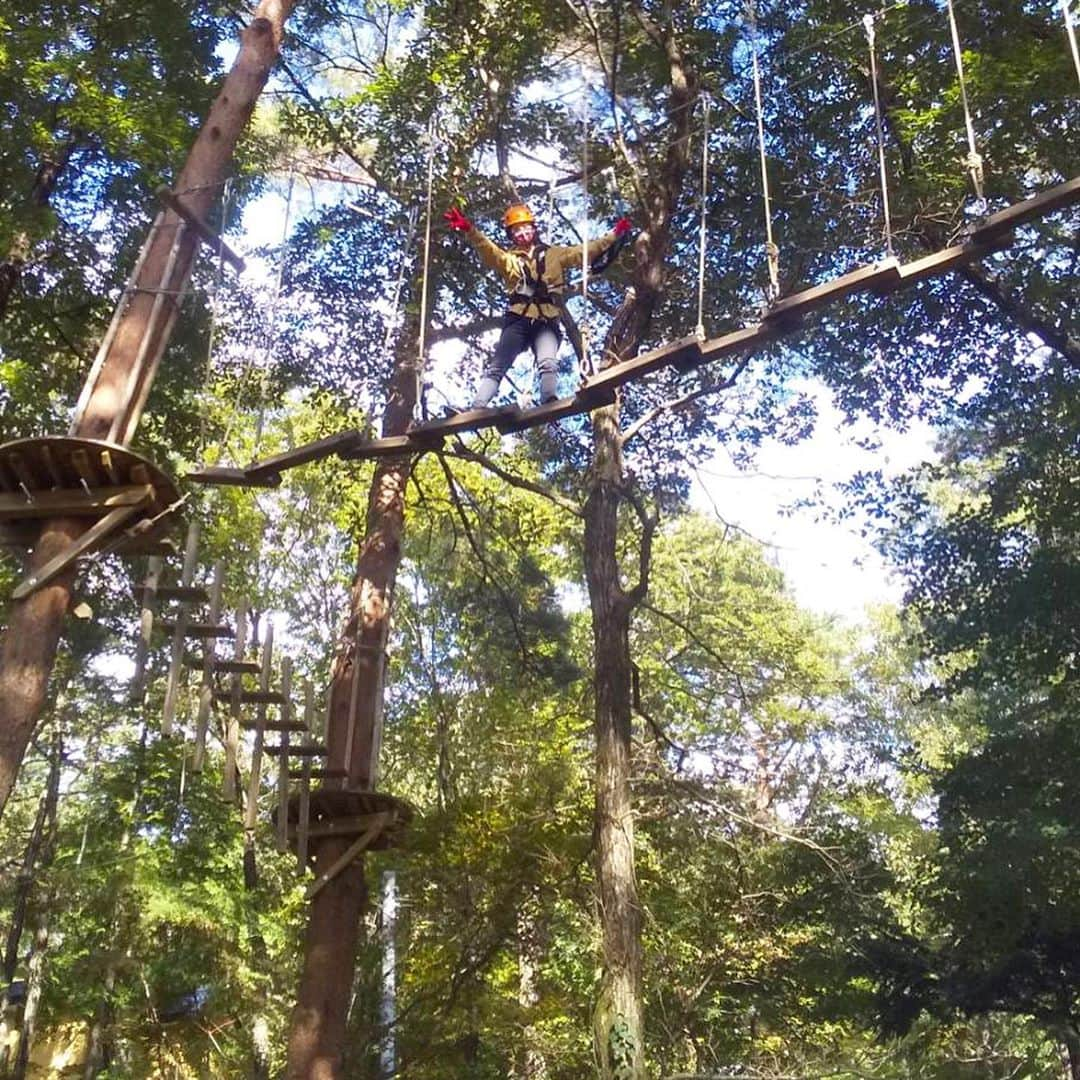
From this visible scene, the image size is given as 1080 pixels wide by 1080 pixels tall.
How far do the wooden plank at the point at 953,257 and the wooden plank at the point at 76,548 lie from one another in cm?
340

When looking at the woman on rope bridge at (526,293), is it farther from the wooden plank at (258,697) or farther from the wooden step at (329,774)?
the wooden step at (329,774)

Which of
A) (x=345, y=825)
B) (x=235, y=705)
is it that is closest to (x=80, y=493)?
(x=235, y=705)

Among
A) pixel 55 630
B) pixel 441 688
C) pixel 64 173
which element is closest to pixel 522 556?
pixel 441 688

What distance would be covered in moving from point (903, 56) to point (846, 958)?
25.5 ft

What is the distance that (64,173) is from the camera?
26.3 ft

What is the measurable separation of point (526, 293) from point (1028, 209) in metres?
2.43

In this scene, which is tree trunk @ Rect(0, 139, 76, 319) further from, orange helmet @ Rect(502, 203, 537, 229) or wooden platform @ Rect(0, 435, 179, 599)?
orange helmet @ Rect(502, 203, 537, 229)

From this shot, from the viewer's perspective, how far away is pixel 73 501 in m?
4.60

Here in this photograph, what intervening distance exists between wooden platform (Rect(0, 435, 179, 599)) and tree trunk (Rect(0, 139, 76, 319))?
10.9 ft

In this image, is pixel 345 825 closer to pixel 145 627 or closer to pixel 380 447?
pixel 145 627

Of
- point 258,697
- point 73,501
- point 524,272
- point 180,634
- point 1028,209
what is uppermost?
point 524,272

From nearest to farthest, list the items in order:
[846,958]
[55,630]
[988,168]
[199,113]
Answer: [55,630] → [988,168] → [199,113] → [846,958]

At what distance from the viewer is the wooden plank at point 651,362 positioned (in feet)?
13.4

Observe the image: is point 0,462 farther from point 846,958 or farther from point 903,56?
point 846,958
